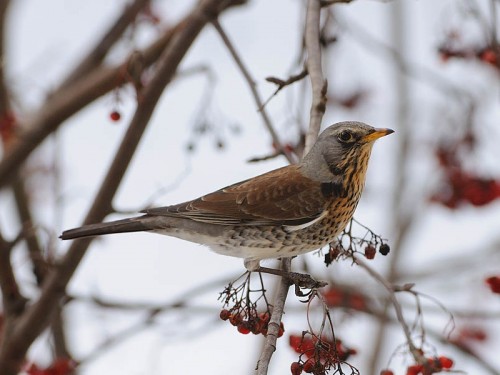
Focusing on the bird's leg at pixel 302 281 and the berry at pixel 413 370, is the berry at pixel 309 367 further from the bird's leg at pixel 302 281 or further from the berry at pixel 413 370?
the berry at pixel 413 370

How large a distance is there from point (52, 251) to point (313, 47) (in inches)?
82.7

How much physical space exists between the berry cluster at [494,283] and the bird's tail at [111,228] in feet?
5.62

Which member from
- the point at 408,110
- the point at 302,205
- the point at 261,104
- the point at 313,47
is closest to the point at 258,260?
the point at 302,205

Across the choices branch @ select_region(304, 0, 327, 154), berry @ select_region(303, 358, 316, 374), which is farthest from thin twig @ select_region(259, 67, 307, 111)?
berry @ select_region(303, 358, 316, 374)

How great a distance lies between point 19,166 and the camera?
577 centimetres

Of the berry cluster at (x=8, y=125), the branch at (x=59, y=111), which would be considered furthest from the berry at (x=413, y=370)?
the berry cluster at (x=8, y=125)

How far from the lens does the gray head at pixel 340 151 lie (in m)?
4.16

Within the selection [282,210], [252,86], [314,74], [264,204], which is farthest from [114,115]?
[314,74]

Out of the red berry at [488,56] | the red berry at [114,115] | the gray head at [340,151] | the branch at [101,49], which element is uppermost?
the branch at [101,49]

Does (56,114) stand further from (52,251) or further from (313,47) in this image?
(313,47)

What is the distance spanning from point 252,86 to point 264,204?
2.07 feet

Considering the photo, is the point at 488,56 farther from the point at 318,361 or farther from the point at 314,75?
the point at 318,361

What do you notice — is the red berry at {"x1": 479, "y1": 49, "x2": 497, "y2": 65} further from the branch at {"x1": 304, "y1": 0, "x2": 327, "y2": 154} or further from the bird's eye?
the branch at {"x1": 304, "y1": 0, "x2": 327, "y2": 154}

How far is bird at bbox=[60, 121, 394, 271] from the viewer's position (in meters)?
4.10
